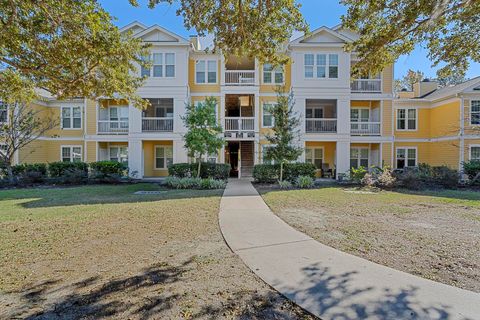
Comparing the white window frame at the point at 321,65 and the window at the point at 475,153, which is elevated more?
the white window frame at the point at 321,65

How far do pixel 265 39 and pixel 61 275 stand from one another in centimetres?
675

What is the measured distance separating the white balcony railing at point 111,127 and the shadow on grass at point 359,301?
19.5m

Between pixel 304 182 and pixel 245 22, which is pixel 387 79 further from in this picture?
pixel 245 22

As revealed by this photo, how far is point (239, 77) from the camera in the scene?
66.2 feet

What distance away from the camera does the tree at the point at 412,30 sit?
20.0 feet

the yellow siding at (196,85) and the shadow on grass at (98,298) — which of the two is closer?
the shadow on grass at (98,298)

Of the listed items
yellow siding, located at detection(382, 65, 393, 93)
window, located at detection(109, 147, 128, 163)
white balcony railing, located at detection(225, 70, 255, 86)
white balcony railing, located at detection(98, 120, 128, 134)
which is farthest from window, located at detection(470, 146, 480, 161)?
window, located at detection(109, 147, 128, 163)

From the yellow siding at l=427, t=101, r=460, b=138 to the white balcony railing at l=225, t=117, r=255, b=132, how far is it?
14.3 metres

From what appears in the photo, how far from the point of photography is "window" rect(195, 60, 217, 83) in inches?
806

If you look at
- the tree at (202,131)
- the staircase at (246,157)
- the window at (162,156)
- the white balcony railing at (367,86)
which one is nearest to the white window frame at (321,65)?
the white balcony railing at (367,86)

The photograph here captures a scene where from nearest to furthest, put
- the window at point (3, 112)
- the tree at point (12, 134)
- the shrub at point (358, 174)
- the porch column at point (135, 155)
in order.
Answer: the shrub at point (358, 174)
the tree at point (12, 134)
the window at point (3, 112)
the porch column at point (135, 155)

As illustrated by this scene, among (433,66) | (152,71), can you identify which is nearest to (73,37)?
(433,66)

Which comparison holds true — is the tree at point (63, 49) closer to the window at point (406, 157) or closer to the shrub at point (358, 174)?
Result: the shrub at point (358, 174)

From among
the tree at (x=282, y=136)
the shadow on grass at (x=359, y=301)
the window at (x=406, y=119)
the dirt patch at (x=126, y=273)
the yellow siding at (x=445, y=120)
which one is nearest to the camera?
the shadow on grass at (x=359, y=301)
